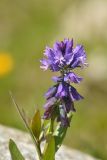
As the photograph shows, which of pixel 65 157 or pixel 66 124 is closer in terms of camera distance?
pixel 66 124

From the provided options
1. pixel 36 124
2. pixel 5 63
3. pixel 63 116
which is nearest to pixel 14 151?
pixel 36 124

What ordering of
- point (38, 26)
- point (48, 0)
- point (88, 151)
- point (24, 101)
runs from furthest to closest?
point (48, 0)
point (38, 26)
point (24, 101)
point (88, 151)

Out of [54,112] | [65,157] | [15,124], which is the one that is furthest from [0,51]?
[54,112]

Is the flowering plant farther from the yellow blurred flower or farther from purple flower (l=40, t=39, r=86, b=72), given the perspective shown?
the yellow blurred flower

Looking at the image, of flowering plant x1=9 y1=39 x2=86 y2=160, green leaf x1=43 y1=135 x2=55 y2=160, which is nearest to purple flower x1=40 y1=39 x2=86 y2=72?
flowering plant x1=9 y1=39 x2=86 y2=160

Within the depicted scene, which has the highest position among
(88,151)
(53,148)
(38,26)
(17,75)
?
(38,26)

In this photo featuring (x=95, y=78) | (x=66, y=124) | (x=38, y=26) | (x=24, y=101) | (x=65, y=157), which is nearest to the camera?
(x=66, y=124)

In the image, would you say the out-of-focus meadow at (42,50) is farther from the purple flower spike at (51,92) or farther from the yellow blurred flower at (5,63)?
the purple flower spike at (51,92)

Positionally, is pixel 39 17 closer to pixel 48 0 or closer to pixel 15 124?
pixel 48 0

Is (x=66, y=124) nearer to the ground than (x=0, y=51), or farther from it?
nearer to the ground
